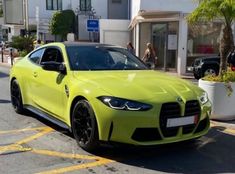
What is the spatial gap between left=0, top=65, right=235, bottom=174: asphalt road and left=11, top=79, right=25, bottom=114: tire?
1.24 m

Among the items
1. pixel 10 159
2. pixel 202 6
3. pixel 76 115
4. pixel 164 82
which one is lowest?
pixel 10 159

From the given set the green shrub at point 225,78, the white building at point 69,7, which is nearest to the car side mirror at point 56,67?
the green shrub at point 225,78

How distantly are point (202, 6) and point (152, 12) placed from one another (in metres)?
12.0

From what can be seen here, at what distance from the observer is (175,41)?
19.5 meters

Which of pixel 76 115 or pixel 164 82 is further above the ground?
pixel 164 82

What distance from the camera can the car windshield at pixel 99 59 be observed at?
20.0 feet

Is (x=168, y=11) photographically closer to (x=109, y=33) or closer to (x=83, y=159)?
(x=109, y=33)

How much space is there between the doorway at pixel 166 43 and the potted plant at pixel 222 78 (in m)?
11.8

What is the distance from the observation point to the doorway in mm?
19531

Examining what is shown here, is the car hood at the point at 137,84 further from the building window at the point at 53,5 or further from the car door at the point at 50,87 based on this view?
the building window at the point at 53,5

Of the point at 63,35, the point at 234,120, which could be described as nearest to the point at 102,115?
the point at 234,120

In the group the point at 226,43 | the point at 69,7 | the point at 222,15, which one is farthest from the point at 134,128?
the point at 69,7

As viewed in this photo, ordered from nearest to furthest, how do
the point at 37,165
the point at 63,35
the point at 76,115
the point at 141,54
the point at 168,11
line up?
the point at 37,165
the point at 76,115
the point at 168,11
the point at 141,54
the point at 63,35

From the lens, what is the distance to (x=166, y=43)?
64.8 ft
